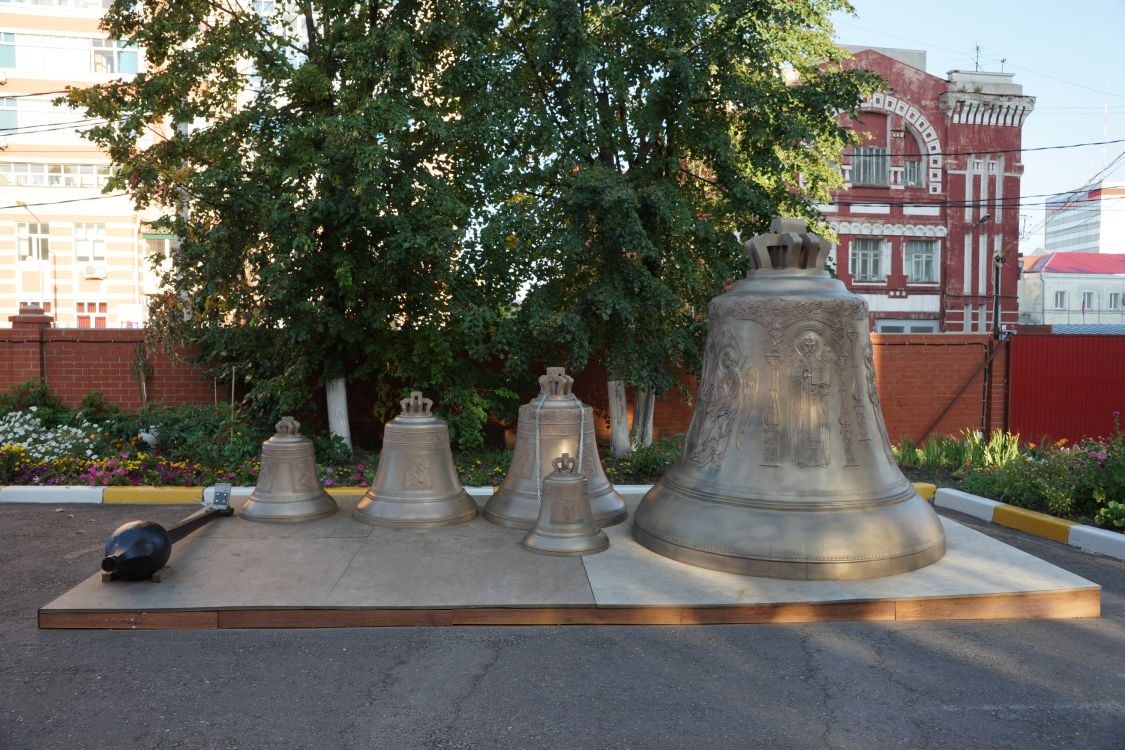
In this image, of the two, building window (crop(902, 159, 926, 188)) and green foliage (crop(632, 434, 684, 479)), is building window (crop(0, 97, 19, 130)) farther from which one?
building window (crop(902, 159, 926, 188))

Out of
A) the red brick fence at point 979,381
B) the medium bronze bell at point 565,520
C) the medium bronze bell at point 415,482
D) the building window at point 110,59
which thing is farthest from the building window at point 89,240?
the medium bronze bell at point 565,520

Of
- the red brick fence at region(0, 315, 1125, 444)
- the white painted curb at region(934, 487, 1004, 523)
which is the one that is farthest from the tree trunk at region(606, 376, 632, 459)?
the white painted curb at region(934, 487, 1004, 523)

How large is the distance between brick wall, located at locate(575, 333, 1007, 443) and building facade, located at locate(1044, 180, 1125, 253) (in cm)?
7194

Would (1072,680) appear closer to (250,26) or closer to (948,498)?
(948,498)

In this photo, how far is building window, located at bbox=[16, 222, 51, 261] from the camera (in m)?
35.1

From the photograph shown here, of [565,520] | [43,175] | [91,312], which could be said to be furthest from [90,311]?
[565,520]

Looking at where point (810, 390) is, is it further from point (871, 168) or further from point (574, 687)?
point (871, 168)

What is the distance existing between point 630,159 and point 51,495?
825 cm

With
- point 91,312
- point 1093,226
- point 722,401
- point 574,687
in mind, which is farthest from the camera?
point 1093,226

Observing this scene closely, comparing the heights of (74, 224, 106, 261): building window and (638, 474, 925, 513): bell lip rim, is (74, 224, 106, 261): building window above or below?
above

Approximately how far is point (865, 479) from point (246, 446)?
741cm

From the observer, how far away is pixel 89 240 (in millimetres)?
35344

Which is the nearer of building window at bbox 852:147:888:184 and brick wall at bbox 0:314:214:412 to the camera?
brick wall at bbox 0:314:214:412

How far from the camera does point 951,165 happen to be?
29766mm
